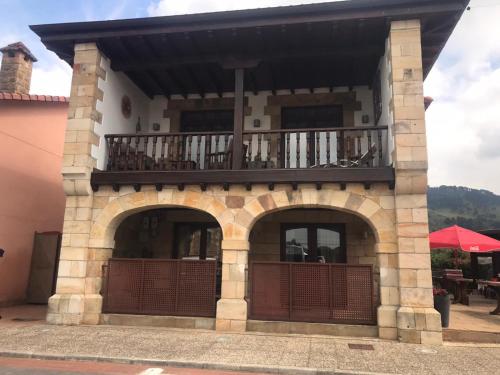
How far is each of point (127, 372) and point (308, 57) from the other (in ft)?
20.7

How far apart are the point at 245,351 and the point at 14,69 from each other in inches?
401

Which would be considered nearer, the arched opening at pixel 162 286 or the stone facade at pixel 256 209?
the stone facade at pixel 256 209

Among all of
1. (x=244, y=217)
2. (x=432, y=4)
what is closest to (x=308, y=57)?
(x=432, y=4)

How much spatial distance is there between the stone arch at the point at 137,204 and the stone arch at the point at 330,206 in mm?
659

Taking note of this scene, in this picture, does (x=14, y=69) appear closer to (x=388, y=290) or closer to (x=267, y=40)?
(x=267, y=40)

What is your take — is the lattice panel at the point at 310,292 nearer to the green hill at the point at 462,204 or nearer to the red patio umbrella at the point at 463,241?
the red patio umbrella at the point at 463,241

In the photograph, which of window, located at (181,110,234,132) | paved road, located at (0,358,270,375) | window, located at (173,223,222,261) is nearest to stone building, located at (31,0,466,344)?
window, located at (173,223,222,261)

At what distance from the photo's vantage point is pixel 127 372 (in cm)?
507

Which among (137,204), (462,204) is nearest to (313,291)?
(137,204)

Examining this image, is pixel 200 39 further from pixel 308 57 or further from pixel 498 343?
→ pixel 498 343

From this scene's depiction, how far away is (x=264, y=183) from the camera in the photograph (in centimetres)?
763

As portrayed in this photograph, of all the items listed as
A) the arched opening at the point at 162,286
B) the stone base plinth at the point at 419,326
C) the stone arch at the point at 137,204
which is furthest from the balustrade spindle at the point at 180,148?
the stone base plinth at the point at 419,326

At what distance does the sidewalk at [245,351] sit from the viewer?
5.25m


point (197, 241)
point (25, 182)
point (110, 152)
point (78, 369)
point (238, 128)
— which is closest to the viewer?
point (78, 369)
